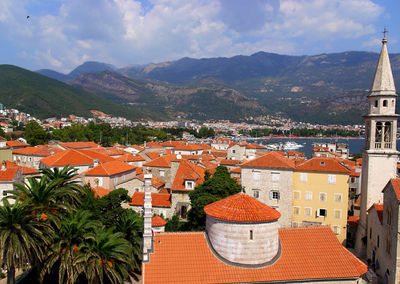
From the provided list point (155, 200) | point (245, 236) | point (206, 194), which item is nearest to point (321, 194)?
point (206, 194)

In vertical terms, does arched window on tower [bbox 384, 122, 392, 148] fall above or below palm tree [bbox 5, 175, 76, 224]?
above

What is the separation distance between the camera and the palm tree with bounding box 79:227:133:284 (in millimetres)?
17453

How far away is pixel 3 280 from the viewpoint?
22.5 metres

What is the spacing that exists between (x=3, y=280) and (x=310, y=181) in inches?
1092

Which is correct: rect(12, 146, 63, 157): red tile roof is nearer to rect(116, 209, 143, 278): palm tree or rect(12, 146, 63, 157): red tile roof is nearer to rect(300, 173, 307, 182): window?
rect(116, 209, 143, 278): palm tree

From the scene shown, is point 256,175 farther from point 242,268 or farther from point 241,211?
point 242,268

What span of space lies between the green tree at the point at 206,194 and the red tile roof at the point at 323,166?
287 inches

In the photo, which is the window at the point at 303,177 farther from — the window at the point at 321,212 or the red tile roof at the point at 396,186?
the red tile roof at the point at 396,186

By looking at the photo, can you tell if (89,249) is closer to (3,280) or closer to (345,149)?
(3,280)

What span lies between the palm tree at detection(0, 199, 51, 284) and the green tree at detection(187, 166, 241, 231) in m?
14.3

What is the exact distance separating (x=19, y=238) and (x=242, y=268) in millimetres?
12096

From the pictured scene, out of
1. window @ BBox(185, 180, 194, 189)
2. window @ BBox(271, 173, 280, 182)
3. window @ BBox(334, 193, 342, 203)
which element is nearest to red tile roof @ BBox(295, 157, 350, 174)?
window @ BBox(271, 173, 280, 182)

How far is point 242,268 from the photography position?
15.5m

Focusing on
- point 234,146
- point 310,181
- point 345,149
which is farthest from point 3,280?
point 345,149
